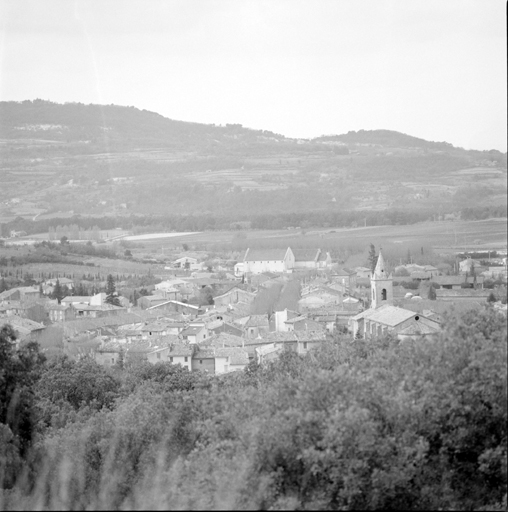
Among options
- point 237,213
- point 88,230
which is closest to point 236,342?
point 88,230

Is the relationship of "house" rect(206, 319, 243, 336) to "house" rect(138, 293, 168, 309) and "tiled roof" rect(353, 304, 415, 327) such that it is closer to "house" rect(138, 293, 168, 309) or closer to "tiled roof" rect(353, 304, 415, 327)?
"tiled roof" rect(353, 304, 415, 327)

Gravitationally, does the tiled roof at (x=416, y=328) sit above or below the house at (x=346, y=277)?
above

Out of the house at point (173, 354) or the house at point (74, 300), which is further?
the house at point (74, 300)

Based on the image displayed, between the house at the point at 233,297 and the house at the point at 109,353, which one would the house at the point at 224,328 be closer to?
the house at the point at 109,353

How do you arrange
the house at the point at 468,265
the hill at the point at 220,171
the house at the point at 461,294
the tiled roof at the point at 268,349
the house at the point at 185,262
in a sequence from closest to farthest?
the tiled roof at the point at 268,349 → the house at the point at 461,294 → the house at the point at 468,265 → the house at the point at 185,262 → the hill at the point at 220,171

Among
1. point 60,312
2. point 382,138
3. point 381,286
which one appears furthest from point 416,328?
point 382,138

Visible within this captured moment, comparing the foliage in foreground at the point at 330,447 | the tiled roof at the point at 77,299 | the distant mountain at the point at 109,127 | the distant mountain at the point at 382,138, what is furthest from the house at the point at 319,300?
the distant mountain at the point at 382,138

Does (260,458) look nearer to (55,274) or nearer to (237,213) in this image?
(55,274)
